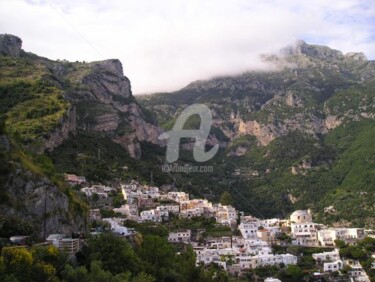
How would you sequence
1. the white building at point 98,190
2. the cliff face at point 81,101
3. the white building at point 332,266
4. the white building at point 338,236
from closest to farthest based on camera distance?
the white building at point 332,266
the white building at point 338,236
the white building at point 98,190
the cliff face at point 81,101

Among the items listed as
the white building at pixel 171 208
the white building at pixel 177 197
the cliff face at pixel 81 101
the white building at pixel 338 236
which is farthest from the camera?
the white building at pixel 177 197

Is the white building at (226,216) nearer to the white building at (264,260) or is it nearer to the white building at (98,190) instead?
the white building at (264,260)

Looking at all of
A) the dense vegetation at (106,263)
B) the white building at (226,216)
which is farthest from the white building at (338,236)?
the dense vegetation at (106,263)

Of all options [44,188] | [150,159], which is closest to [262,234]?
[44,188]

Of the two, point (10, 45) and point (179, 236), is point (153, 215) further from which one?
point (10, 45)

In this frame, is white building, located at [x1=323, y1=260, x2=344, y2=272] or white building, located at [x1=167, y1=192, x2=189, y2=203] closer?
white building, located at [x1=323, y1=260, x2=344, y2=272]
